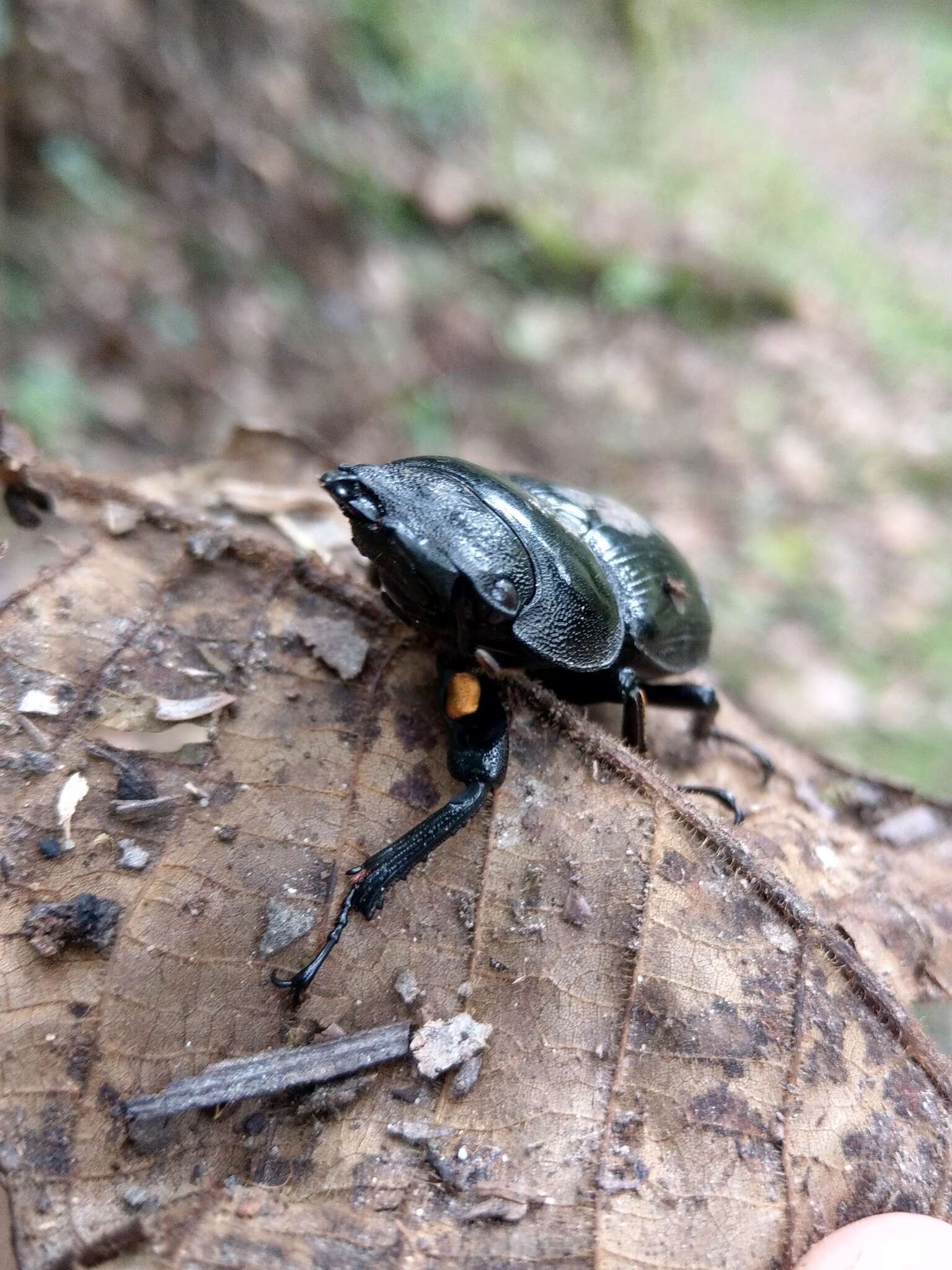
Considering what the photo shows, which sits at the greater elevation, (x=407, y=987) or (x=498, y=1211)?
(x=407, y=987)

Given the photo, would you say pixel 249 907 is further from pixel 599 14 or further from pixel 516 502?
pixel 599 14

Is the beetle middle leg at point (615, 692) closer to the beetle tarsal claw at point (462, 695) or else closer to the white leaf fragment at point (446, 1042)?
the beetle tarsal claw at point (462, 695)

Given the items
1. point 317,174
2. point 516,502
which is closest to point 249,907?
point 516,502

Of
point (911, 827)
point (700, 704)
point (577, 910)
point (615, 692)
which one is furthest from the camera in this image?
point (700, 704)

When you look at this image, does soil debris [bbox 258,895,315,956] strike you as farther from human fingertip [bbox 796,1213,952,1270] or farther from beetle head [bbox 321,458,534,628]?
human fingertip [bbox 796,1213,952,1270]

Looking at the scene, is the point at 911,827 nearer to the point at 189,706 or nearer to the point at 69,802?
the point at 189,706

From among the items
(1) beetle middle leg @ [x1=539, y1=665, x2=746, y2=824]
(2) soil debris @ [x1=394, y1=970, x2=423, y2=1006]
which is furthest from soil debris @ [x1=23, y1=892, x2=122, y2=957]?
(1) beetle middle leg @ [x1=539, y1=665, x2=746, y2=824]

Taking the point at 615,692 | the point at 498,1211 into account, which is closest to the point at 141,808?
the point at 498,1211
